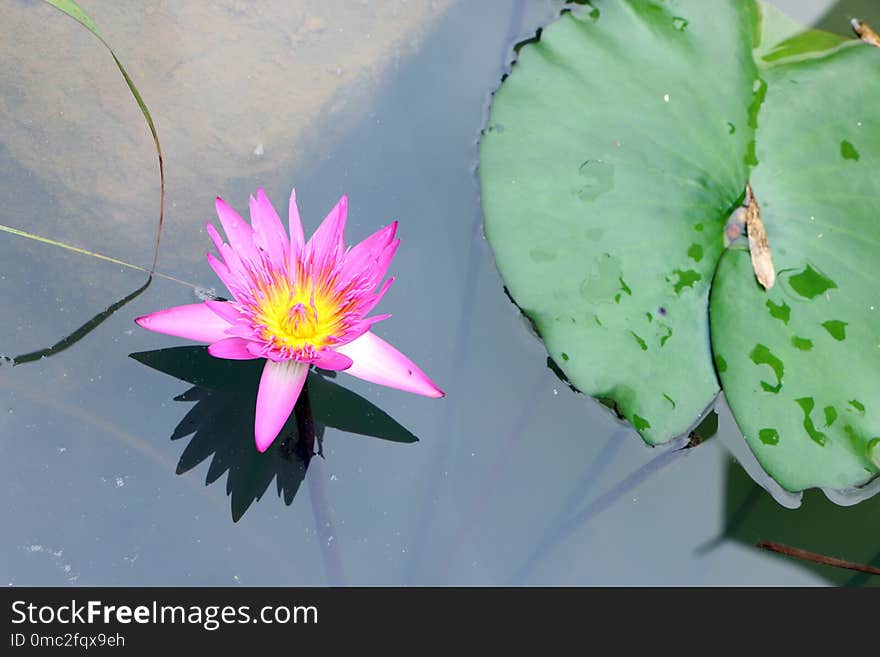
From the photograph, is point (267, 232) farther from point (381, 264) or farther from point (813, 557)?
point (813, 557)

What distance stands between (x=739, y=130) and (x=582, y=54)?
458mm

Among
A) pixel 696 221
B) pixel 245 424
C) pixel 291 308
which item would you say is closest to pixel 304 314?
pixel 291 308

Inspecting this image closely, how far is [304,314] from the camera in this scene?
1757 millimetres

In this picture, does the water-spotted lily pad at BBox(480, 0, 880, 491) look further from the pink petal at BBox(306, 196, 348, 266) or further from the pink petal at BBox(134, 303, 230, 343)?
the pink petal at BBox(134, 303, 230, 343)

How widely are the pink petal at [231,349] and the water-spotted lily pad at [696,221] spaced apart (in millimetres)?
657

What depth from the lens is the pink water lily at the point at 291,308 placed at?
1.76m

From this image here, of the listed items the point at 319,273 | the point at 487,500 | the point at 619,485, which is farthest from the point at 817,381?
the point at 319,273

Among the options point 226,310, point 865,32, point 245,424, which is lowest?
point 245,424

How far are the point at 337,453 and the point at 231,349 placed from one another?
0.47m

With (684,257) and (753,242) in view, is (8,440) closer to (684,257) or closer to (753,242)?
(684,257)

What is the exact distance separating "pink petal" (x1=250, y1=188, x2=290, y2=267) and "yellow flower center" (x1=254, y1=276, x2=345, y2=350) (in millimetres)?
58

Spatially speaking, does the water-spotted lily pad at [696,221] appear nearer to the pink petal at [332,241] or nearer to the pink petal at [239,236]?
the pink petal at [332,241]

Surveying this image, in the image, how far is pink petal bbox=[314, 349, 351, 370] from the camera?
1.69 m

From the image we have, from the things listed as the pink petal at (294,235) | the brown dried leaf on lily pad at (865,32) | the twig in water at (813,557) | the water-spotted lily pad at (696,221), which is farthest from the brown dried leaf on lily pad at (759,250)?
the pink petal at (294,235)
